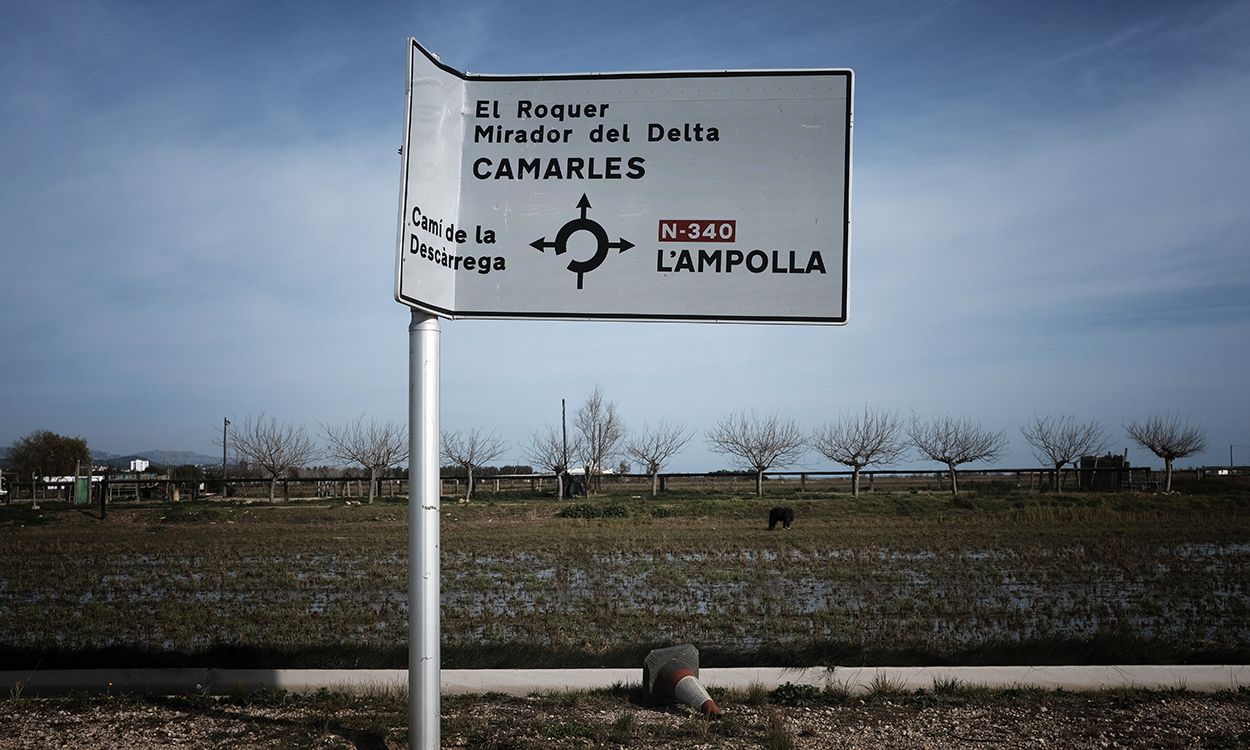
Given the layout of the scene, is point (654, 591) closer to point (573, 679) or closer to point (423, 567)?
point (573, 679)

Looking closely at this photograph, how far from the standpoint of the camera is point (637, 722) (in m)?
5.49

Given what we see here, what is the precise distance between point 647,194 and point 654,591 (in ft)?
32.7

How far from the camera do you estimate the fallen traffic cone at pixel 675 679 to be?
5.73 metres

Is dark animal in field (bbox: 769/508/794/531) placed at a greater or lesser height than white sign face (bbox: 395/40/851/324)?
lesser

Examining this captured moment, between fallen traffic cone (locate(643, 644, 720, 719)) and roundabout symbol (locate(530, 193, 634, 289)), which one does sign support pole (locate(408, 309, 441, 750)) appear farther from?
fallen traffic cone (locate(643, 644, 720, 719))

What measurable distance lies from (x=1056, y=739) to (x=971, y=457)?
56.5m

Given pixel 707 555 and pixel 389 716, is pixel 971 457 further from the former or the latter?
pixel 389 716

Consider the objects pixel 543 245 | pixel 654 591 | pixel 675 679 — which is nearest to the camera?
pixel 543 245

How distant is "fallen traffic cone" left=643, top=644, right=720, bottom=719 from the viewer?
5734 millimetres

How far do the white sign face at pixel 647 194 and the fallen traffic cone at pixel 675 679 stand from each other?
2494 millimetres

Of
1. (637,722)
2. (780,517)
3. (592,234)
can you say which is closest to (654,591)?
(637,722)

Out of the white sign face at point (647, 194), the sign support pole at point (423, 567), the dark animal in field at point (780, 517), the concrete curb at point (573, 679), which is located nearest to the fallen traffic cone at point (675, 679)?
the concrete curb at point (573, 679)

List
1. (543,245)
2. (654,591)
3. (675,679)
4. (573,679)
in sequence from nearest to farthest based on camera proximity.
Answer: (543,245)
(675,679)
(573,679)
(654,591)

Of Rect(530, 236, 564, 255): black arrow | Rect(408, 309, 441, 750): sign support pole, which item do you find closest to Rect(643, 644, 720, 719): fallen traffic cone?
Rect(408, 309, 441, 750): sign support pole
